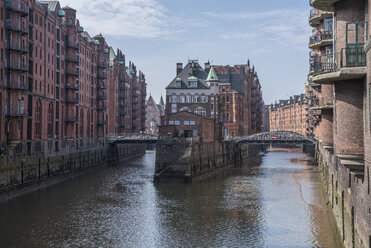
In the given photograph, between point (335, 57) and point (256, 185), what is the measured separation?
3406 centimetres

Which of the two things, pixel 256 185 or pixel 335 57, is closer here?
pixel 335 57

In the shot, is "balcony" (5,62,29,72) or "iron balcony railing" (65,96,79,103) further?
"iron balcony railing" (65,96,79,103)

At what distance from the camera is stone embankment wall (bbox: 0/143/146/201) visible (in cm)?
4247

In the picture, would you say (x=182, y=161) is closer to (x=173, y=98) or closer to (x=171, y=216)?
(x=171, y=216)

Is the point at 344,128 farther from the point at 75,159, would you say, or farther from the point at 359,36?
the point at 75,159

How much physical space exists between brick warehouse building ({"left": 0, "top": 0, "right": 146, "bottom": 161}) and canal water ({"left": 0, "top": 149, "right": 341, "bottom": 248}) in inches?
417

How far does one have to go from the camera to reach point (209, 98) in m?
91.1

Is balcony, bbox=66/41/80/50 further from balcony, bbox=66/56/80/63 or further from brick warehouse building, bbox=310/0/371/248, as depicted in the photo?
brick warehouse building, bbox=310/0/371/248

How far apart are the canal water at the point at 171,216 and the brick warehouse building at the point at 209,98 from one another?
1599cm

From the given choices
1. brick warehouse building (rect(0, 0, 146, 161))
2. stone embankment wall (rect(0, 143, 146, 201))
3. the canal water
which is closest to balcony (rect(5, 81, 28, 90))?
brick warehouse building (rect(0, 0, 146, 161))

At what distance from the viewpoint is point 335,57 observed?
21062 millimetres

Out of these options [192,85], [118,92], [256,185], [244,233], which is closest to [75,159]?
[256,185]

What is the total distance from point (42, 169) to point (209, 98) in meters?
45.4

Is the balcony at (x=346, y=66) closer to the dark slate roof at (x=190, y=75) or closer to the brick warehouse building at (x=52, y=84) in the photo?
the brick warehouse building at (x=52, y=84)
